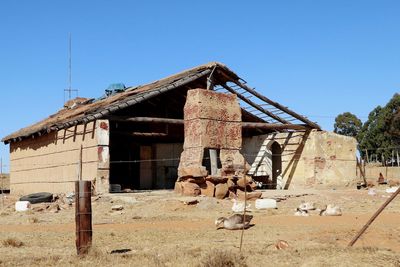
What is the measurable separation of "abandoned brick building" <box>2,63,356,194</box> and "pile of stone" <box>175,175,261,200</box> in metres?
0.38

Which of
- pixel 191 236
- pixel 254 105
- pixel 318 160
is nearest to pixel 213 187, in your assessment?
pixel 254 105

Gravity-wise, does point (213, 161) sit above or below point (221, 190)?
above

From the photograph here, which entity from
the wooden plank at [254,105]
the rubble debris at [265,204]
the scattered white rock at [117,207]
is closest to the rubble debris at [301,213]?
the rubble debris at [265,204]

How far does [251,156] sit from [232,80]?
21.0 ft

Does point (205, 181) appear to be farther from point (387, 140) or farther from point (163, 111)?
point (387, 140)

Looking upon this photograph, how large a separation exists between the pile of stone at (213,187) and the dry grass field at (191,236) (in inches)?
31.0

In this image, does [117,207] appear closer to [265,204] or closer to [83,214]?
[265,204]

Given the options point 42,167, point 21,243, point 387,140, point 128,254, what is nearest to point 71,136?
point 42,167

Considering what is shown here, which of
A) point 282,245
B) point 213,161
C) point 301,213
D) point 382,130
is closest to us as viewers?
point 282,245

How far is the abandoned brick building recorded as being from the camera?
74.0ft

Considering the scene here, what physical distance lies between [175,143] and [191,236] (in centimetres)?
1666

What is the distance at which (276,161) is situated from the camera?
30781mm

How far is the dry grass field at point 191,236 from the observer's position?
9414mm

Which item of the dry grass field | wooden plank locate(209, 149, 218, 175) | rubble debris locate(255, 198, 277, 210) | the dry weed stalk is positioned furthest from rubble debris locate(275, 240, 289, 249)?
wooden plank locate(209, 149, 218, 175)
